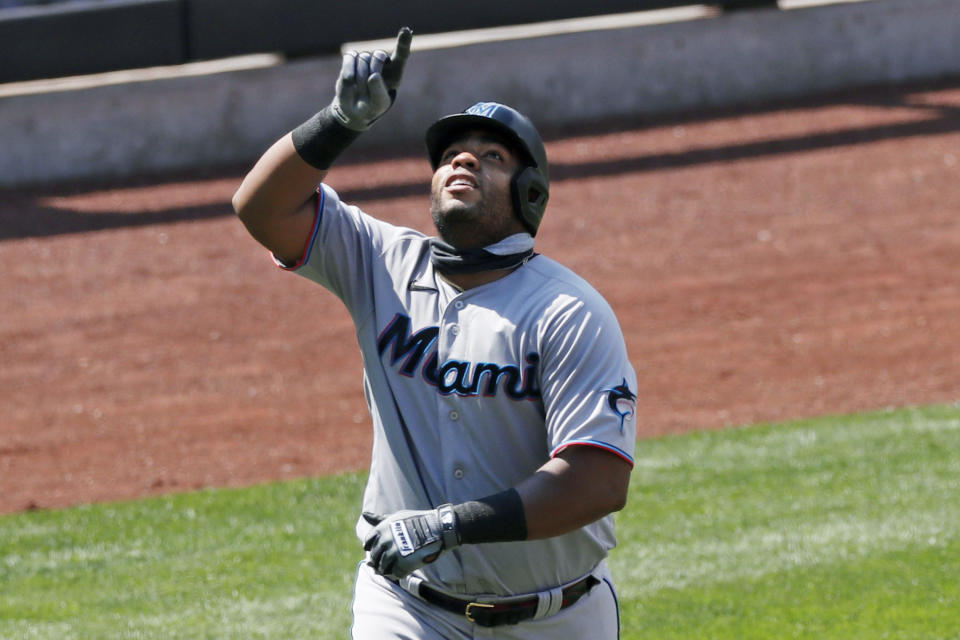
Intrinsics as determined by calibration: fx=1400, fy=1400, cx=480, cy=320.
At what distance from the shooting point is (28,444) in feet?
29.3

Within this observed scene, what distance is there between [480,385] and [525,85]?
40.7 feet

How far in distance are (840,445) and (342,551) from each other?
310cm

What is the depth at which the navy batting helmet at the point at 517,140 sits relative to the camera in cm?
370

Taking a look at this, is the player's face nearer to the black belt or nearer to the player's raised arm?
the player's raised arm

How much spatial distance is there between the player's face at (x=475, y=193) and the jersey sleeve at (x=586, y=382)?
31cm

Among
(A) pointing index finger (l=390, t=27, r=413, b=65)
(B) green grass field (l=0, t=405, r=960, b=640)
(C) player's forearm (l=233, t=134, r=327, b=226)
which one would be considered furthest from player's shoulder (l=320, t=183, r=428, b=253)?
(B) green grass field (l=0, t=405, r=960, b=640)

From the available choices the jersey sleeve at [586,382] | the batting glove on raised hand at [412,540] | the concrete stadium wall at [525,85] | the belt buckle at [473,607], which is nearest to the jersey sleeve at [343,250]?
the jersey sleeve at [586,382]

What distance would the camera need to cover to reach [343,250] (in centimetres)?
384

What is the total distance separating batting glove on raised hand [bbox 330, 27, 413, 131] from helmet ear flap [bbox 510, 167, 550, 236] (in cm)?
41

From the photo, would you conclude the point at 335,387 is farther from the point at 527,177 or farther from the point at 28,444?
the point at 527,177

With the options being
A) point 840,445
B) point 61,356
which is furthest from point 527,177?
point 61,356

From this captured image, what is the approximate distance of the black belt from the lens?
3.62m

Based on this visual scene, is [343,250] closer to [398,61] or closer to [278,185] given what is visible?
[278,185]

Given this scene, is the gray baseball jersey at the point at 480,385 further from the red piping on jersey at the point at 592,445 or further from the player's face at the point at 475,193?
the player's face at the point at 475,193
